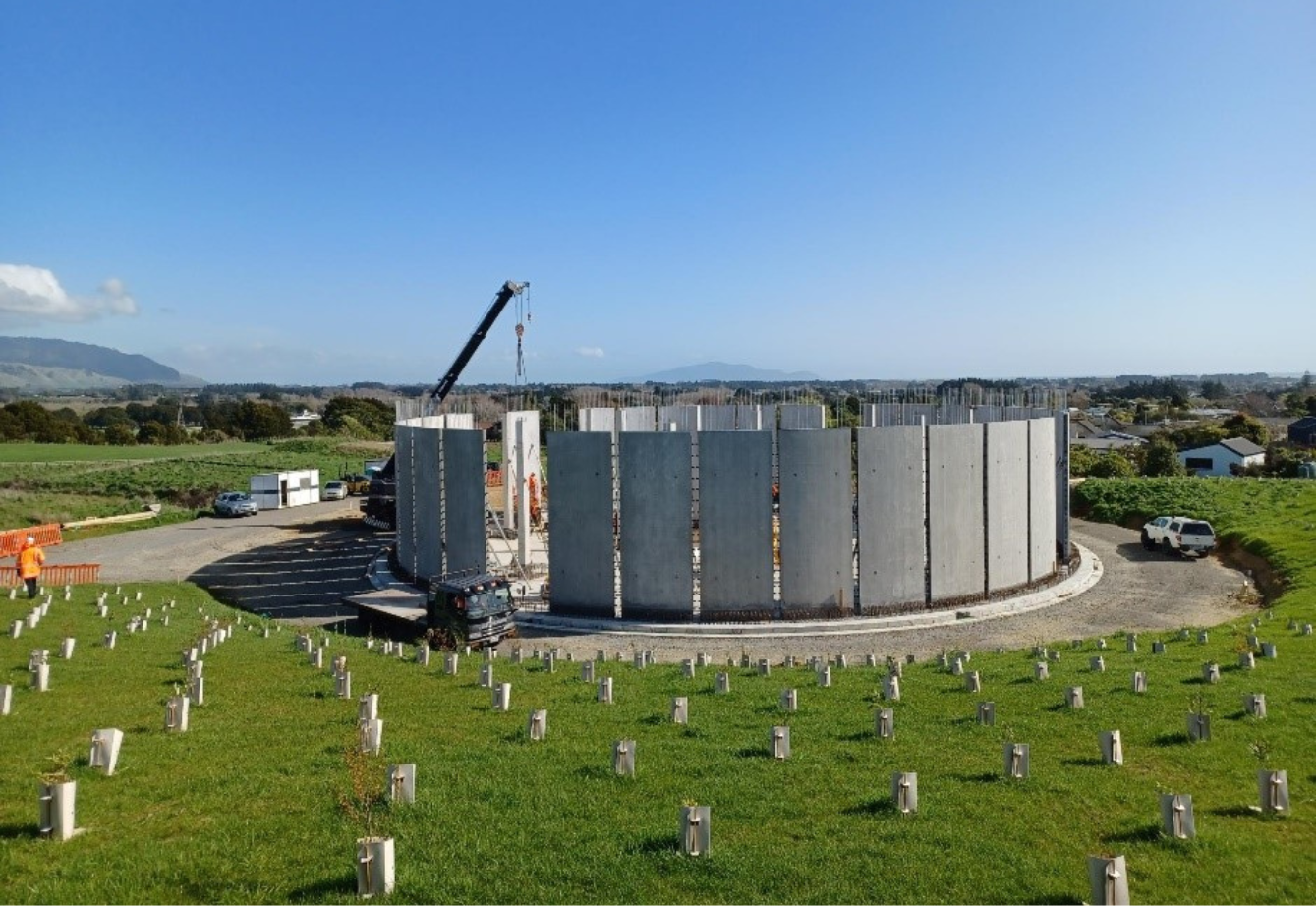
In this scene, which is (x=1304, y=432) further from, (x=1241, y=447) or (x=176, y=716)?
(x=176, y=716)

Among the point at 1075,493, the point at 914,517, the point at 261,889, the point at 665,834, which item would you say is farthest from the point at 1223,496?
the point at 261,889

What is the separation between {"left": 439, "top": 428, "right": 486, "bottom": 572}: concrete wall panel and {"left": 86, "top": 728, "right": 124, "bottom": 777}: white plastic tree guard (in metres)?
16.2

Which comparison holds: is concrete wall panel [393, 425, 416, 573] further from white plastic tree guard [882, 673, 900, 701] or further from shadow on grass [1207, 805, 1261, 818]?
shadow on grass [1207, 805, 1261, 818]

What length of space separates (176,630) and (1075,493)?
4211cm

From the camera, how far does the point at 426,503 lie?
28000mm

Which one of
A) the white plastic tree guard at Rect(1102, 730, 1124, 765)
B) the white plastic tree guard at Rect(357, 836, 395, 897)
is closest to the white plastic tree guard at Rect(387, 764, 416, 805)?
the white plastic tree guard at Rect(357, 836, 395, 897)

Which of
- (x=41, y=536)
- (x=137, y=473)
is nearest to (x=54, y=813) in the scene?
(x=41, y=536)

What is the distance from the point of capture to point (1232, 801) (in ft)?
27.1

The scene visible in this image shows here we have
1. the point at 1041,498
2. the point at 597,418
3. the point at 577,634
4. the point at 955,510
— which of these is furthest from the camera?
the point at 597,418

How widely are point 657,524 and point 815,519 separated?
4142 mm

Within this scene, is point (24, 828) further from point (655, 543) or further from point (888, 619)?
point (888, 619)

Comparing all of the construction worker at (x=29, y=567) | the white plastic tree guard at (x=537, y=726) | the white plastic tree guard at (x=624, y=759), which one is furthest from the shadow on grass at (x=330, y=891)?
the construction worker at (x=29, y=567)

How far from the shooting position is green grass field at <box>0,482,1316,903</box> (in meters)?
6.50

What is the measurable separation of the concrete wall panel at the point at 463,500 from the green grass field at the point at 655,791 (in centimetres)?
1123
